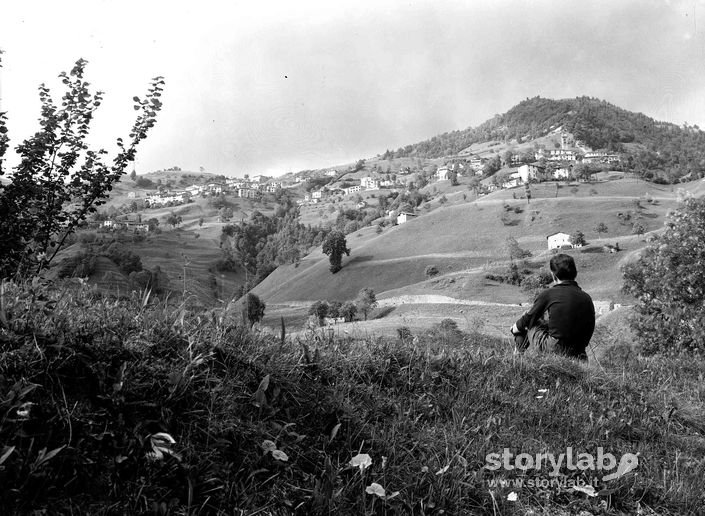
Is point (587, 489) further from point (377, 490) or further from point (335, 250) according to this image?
point (335, 250)

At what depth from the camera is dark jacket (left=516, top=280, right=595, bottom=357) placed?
658 cm

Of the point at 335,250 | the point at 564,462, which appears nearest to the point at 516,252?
the point at 335,250

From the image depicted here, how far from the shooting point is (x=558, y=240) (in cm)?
12269

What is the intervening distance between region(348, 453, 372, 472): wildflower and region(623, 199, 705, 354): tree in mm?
25426

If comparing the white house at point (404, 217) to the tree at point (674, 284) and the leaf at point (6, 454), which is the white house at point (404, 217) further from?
the leaf at point (6, 454)

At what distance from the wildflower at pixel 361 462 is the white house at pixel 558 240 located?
12713 cm

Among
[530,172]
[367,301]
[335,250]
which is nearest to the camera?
[367,301]

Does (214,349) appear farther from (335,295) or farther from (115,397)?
(335,295)

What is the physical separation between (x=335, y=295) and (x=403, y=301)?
2668 centimetres

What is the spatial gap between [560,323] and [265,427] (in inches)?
192

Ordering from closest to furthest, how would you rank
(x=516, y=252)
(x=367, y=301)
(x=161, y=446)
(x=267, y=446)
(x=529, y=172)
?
(x=161, y=446), (x=267, y=446), (x=367, y=301), (x=516, y=252), (x=529, y=172)

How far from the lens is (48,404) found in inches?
94.0

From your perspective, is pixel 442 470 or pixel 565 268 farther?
pixel 565 268

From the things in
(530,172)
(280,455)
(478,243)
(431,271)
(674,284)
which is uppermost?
(530,172)
